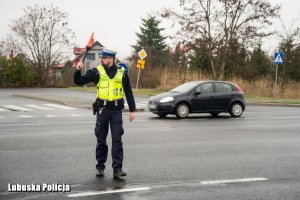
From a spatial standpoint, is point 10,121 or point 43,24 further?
point 43,24

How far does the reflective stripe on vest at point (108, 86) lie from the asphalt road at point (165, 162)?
3.91ft

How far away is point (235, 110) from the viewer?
18250mm

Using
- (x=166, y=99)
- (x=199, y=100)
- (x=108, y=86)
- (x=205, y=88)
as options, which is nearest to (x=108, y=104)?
(x=108, y=86)

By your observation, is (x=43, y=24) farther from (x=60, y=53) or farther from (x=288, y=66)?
(x=288, y=66)

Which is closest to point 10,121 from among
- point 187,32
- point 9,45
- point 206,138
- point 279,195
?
point 206,138

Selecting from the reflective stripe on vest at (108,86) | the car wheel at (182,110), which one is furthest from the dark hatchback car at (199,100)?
the reflective stripe on vest at (108,86)

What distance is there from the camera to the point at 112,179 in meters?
Result: 6.61

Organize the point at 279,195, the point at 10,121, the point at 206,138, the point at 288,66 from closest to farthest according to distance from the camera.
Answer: the point at 279,195, the point at 206,138, the point at 10,121, the point at 288,66

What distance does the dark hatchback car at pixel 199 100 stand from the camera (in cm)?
1712

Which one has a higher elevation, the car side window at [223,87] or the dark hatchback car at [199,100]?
the car side window at [223,87]

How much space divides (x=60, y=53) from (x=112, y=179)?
53788 millimetres

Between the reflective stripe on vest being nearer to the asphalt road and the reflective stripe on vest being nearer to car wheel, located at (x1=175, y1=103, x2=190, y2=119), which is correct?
the asphalt road

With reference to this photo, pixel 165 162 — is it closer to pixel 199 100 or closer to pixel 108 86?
pixel 108 86

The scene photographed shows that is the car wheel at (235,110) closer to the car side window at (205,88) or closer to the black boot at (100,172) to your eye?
the car side window at (205,88)
